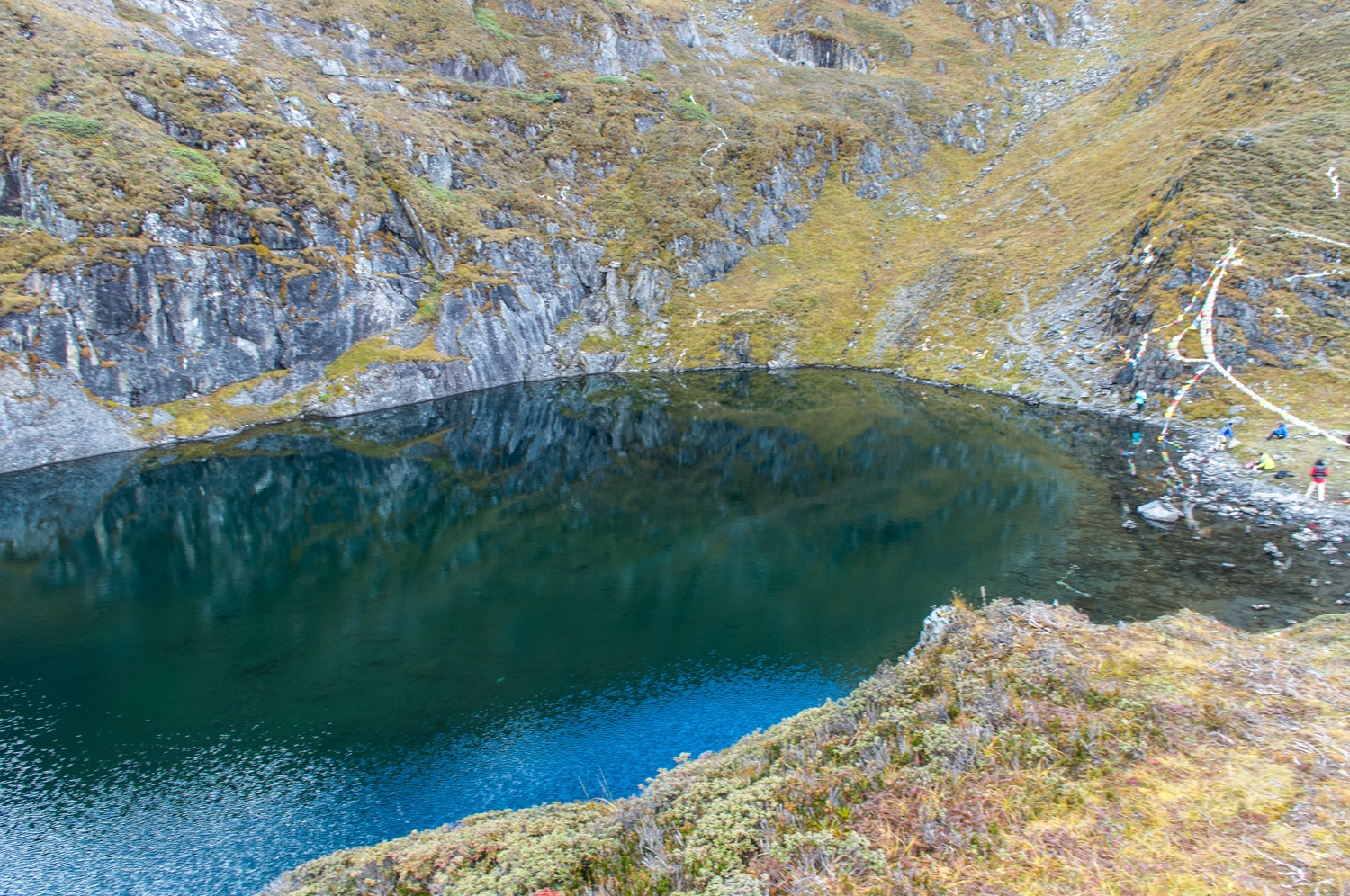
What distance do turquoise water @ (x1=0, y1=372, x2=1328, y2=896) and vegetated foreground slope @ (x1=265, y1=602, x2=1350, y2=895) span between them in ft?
20.8

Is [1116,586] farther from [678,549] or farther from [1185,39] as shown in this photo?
[1185,39]

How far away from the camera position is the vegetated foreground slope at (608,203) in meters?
67.8

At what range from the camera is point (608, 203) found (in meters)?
116

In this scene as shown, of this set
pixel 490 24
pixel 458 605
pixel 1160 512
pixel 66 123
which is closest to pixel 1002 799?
pixel 458 605

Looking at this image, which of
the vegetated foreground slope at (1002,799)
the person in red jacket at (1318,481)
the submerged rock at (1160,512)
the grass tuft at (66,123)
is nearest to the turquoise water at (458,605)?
the submerged rock at (1160,512)

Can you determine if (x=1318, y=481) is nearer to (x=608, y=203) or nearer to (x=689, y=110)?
(x=608, y=203)

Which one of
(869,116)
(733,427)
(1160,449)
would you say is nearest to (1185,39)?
(869,116)

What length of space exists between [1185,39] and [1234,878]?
545 ft

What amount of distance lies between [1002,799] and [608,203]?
116 meters

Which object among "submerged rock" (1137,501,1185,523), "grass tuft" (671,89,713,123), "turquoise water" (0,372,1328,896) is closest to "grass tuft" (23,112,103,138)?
"turquoise water" (0,372,1328,896)

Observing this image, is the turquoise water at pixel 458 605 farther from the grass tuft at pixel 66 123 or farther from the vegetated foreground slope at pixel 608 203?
the grass tuft at pixel 66 123

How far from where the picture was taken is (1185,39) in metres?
123

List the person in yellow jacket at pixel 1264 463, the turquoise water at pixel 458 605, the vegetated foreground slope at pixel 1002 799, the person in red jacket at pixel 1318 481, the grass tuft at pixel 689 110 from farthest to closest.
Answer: the grass tuft at pixel 689 110 → the person in yellow jacket at pixel 1264 463 → the person in red jacket at pixel 1318 481 → the turquoise water at pixel 458 605 → the vegetated foreground slope at pixel 1002 799

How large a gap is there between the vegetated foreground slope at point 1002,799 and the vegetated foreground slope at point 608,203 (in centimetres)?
5003
